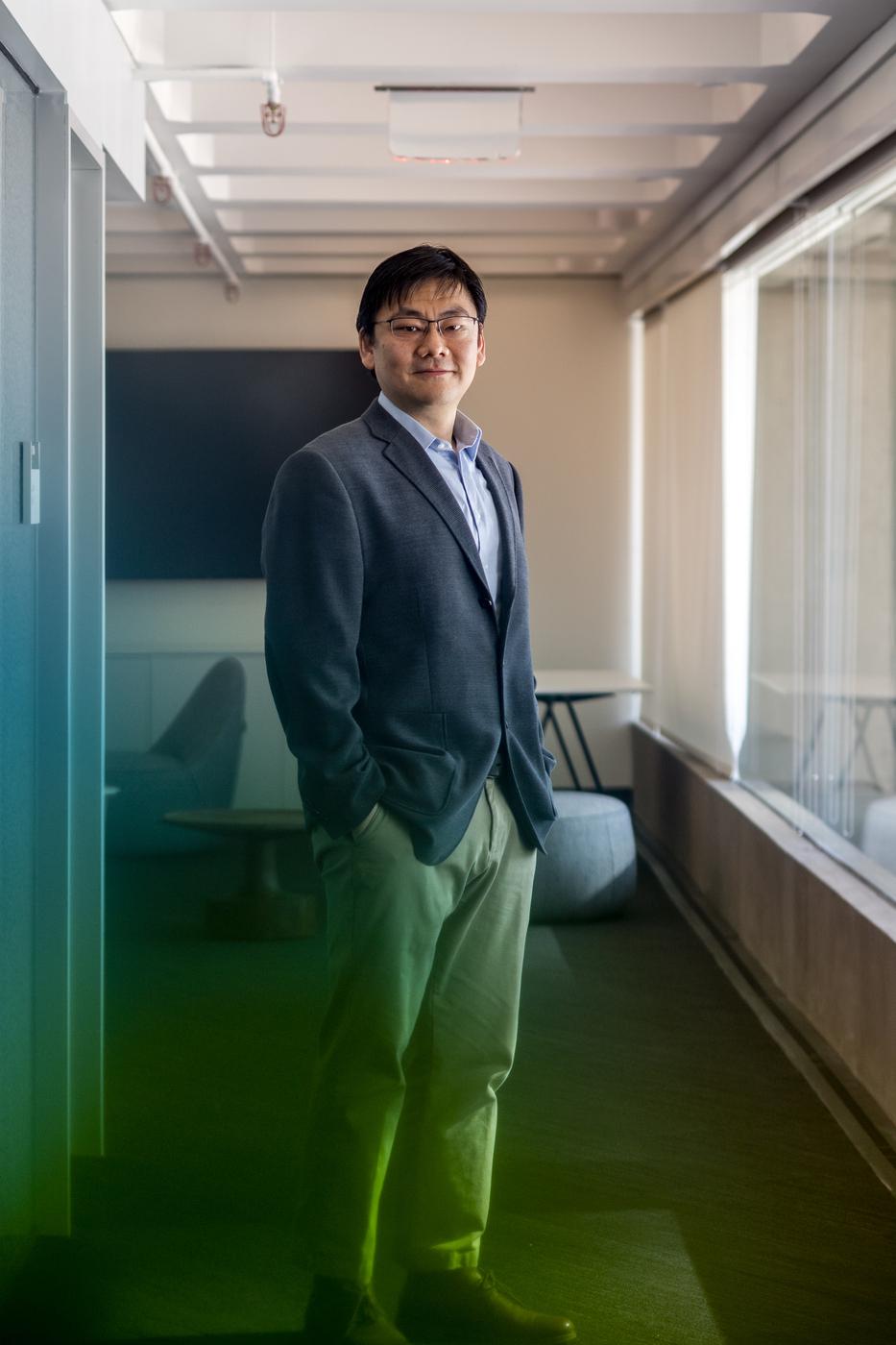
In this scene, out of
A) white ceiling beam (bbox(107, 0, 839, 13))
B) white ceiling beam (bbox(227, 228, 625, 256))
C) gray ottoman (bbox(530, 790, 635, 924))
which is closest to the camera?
white ceiling beam (bbox(107, 0, 839, 13))

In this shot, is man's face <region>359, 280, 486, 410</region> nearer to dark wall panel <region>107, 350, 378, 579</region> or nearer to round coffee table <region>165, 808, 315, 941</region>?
round coffee table <region>165, 808, 315, 941</region>

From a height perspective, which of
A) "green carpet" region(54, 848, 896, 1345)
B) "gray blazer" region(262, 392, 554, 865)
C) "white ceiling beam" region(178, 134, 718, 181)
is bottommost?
"green carpet" region(54, 848, 896, 1345)

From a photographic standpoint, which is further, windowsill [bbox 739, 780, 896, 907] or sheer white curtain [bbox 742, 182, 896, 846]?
sheer white curtain [bbox 742, 182, 896, 846]

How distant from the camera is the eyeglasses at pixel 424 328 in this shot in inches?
73.2

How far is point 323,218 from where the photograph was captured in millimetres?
5582

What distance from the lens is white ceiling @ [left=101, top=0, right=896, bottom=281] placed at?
323 cm

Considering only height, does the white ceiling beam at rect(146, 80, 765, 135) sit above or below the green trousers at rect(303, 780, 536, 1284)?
above

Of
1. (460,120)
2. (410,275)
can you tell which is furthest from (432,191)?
(410,275)

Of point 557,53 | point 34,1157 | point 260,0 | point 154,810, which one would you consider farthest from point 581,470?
point 34,1157

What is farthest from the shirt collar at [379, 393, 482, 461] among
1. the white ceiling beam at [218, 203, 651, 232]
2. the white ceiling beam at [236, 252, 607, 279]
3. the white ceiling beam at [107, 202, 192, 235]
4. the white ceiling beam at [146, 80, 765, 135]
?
the white ceiling beam at [236, 252, 607, 279]

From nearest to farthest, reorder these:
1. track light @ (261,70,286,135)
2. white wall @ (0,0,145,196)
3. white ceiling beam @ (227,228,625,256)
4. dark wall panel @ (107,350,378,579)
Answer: white wall @ (0,0,145,196), track light @ (261,70,286,135), white ceiling beam @ (227,228,625,256), dark wall panel @ (107,350,378,579)

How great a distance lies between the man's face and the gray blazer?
0.21 feet

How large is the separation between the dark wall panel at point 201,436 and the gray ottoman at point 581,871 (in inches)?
111

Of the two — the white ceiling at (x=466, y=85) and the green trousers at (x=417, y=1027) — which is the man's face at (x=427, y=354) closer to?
the green trousers at (x=417, y=1027)
